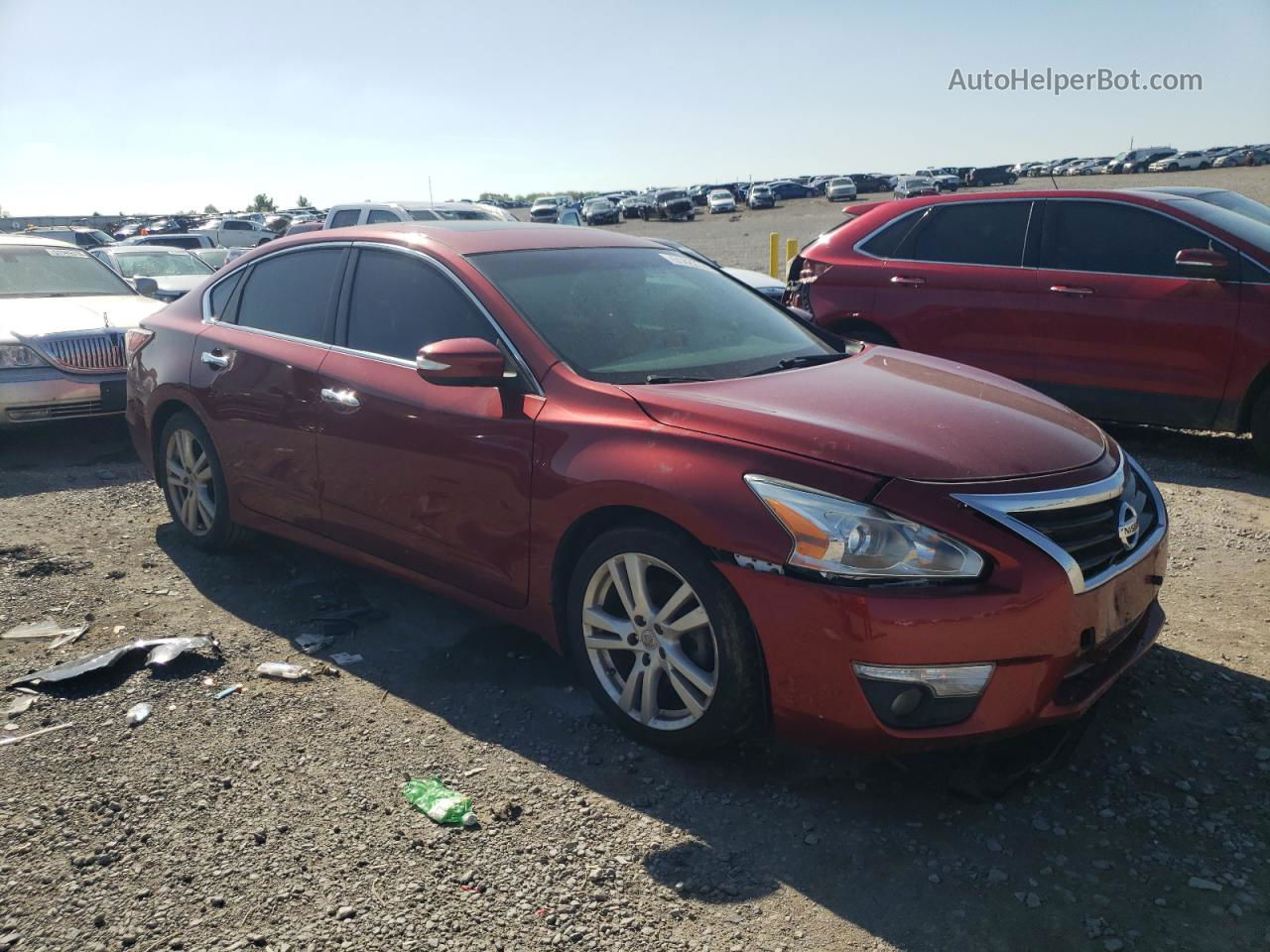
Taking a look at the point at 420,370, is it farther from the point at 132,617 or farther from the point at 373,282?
the point at 132,617

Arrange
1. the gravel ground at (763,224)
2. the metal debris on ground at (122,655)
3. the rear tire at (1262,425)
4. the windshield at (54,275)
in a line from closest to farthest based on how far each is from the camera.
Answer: the metal debris on ground at (122,655)
the rear tire at (1262,425)
the windshield at (54,275)
the gravel ground at (763,224)

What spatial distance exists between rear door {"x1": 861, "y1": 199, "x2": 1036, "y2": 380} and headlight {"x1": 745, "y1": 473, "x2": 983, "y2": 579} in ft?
15.9

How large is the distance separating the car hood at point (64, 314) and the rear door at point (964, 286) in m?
5.51

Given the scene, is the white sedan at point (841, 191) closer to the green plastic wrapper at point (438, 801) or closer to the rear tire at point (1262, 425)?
the rear tire at point (1262, 425)

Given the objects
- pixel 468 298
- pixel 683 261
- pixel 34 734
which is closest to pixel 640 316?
pixel 468 298

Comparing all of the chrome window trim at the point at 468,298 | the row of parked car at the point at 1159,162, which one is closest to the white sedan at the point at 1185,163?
the row of parked car at the point at 1159,162

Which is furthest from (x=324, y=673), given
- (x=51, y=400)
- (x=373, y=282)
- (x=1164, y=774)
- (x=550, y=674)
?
(x=51, y=400)

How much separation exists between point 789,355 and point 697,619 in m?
1.39

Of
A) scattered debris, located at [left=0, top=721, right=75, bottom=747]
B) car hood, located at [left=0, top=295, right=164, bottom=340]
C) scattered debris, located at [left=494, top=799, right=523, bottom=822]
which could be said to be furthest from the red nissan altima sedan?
car hood, located at [left=0, top=295, right=164, bottom=340]

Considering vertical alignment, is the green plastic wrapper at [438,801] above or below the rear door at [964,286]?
below

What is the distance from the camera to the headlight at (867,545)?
284cm

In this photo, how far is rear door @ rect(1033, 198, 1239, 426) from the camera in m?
6.52

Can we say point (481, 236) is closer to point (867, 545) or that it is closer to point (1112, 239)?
point (867, 545)

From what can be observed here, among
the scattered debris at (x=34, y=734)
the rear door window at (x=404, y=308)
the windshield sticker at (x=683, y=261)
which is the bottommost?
the scattered debris at (x=34, y=734)
